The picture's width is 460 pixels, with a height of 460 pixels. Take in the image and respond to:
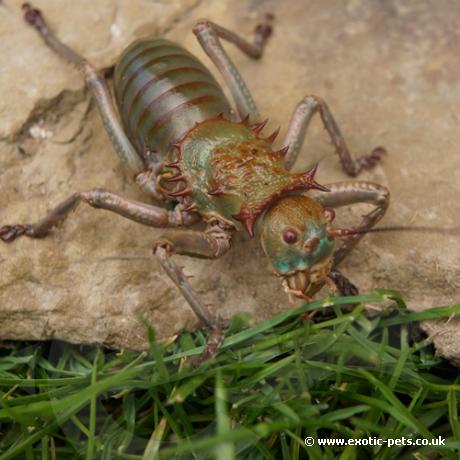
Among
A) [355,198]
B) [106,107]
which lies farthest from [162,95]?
[355,198]

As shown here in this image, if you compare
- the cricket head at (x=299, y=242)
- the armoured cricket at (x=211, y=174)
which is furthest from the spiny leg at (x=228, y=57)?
the cricket head at (x=299, y=242)

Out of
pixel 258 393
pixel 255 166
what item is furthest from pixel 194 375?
pixel 255 166

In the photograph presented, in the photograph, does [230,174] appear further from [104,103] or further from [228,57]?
[228,57]

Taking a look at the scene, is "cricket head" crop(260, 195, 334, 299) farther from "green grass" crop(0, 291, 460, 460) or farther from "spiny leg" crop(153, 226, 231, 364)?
"spiny leg" crop(153, 226, 231, 364)

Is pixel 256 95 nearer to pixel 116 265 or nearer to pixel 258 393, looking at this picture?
pixel 116 265

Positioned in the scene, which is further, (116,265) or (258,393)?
(116,265)
